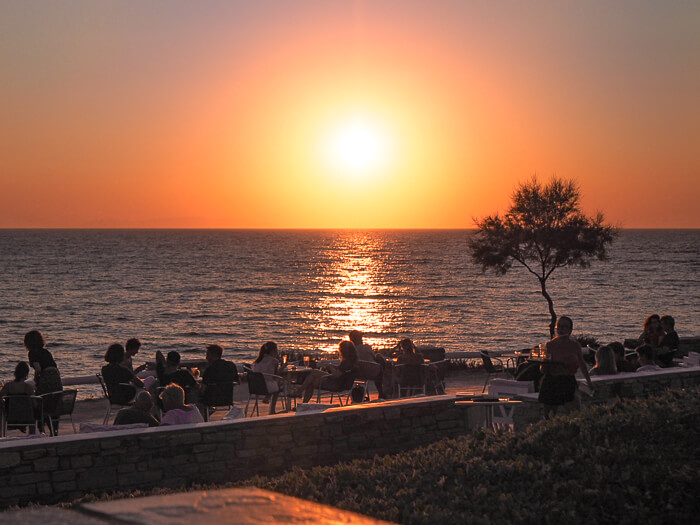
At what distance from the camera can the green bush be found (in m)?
7.09

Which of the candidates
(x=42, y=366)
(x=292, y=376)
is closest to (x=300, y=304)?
(x=292, y=376)

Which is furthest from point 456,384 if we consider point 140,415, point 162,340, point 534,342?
point 162,340

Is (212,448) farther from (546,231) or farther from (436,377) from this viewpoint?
(546,231)

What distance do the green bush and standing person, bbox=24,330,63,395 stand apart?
4.15 meters

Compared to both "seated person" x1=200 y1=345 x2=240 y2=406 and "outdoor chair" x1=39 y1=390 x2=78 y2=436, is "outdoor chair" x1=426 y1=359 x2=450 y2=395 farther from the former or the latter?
"outdoor chair" x1=39 y1=390 x2=78 y2=436

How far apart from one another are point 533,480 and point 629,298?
3146 inches

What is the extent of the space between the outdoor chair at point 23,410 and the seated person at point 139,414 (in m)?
1.92

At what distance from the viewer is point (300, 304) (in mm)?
79438

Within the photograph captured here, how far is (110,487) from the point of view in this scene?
28.6ft

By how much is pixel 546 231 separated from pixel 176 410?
27.2m

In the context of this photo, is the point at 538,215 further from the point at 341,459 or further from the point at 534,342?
the point at 341,459

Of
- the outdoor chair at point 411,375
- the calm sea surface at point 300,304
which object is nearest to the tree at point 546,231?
the calm sea surface at point 300,304

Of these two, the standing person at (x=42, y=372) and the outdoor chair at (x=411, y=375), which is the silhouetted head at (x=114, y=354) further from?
the outdoor chair at (x=411, y=375)

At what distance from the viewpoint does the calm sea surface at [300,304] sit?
173 ft
